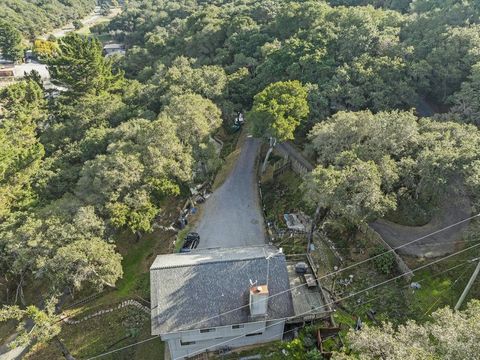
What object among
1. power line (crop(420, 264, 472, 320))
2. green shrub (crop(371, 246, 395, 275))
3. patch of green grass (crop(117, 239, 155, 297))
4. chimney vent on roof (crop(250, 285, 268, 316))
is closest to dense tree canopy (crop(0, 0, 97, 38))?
patch of green grass (crop(117, 239, 155, 297))

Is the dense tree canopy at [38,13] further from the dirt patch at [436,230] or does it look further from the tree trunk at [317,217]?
the dirt patch at [436,230]

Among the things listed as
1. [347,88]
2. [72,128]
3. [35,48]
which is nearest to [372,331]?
[347,88]

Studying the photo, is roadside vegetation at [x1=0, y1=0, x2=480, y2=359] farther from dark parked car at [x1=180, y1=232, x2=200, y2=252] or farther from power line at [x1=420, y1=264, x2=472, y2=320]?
dark parked car at [x1=180, y1=232, x2=200, y2=252]

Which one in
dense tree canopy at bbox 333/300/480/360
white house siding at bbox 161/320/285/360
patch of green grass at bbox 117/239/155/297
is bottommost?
patch of green grass at bbox 117/239/155/297

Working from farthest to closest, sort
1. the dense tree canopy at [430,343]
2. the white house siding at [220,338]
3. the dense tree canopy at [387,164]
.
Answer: the dense tree canopy at [387,164]
the white house siding at [220,338]
the dense tree canopy at [430,343]

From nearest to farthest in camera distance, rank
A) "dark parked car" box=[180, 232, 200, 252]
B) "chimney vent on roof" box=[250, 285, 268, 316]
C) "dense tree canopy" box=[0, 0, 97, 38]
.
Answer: "chimney vent on roof" box=[250, 285, 268, 316] → "dark parked car" box=[180, 232, 200, 252] → "dense tree canopy" box=[0, 0, 97, 38]

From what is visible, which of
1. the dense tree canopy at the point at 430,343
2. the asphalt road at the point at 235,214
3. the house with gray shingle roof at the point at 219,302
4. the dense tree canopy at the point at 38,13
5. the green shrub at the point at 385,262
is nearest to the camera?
the dense tree canopy at the point at 430,343

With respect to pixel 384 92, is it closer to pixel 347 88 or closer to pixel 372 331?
pixel 347 88

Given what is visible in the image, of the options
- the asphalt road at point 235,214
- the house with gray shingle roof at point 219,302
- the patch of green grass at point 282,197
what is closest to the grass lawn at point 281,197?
the patch of green grass at point 282,197
